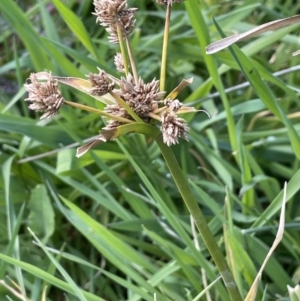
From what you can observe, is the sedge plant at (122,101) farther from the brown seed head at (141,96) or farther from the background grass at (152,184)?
the background grass at (152,184)

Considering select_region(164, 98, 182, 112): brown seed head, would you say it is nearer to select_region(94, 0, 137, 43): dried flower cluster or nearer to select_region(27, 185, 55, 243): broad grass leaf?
select_region(94, 0, 137, 43): dried flower cluster

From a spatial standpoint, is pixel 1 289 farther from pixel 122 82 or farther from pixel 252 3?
pixel 252 3

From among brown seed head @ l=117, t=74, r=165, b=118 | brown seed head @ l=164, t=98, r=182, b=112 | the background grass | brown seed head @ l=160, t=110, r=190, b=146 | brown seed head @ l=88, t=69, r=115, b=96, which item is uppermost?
brown seed head @ l=88, t=69, r=115, b=96

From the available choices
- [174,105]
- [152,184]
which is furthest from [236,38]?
[152,184]

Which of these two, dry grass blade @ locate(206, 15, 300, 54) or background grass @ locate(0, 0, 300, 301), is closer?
dry grass blade @ locate(206, 15, 300, 54)

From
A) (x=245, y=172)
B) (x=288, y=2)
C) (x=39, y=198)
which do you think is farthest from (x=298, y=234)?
(x=288, y=2)

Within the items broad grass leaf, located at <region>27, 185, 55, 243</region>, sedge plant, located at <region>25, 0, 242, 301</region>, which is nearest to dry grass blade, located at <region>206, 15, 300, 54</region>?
sedge plant, located at <region>25, 0, 242, 301</region>
